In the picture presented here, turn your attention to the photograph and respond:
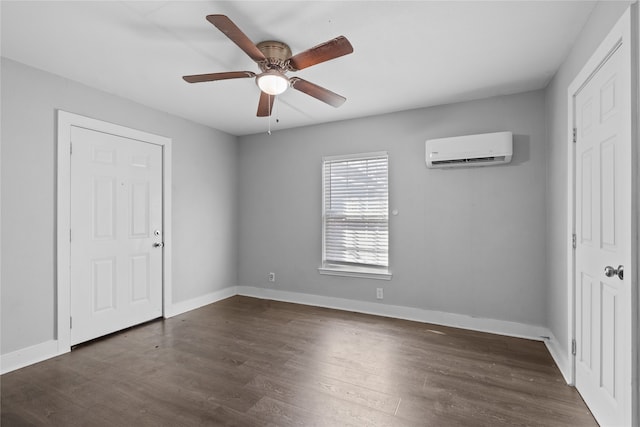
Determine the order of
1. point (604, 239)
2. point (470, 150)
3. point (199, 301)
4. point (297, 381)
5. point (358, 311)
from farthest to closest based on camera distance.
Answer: point (199, 301) < point (358, 311) < point (470, 150) < point (297, 381) < point (604, 239)

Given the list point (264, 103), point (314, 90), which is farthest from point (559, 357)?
point (264, 103)

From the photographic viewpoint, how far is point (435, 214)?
140 inches

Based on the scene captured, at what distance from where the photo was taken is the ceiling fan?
5.85ft

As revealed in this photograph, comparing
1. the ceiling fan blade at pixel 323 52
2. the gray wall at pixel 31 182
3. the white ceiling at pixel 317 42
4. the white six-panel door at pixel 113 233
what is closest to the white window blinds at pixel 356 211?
the white ceiling at pixel 317 42

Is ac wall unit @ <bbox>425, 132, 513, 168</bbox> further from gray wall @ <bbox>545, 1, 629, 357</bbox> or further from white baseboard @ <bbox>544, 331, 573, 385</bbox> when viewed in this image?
white baseboard @ <bbox>544, 331, 573, 385</bbox>

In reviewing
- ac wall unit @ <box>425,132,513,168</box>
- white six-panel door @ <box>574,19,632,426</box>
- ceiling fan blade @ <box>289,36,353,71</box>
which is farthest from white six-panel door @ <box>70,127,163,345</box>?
white six-panel door @ <box>574,19,632,426</box>

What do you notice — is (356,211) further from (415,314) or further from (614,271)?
(614,271)

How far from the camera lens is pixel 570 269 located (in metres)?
2.28

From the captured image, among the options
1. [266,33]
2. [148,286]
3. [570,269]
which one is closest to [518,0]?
[266,33]

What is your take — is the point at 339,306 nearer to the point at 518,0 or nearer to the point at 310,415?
the point at 310,415

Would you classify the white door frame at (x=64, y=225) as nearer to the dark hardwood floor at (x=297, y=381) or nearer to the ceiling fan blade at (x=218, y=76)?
the dark hardwood floor at (x=297, y=381)

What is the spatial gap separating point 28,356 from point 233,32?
313 centimetres

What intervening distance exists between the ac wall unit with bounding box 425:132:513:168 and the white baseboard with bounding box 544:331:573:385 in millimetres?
1779

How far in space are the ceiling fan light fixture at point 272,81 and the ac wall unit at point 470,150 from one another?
1.91 m
